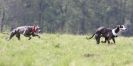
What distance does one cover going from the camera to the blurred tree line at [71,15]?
7619cm

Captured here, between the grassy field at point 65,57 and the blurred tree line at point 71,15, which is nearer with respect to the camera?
the grassy field at point 65,57

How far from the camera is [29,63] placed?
1189 cm

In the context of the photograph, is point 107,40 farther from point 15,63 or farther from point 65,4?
point 65,4

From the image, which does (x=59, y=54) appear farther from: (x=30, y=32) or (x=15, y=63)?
(x=30, y=32)

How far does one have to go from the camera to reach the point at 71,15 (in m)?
75.5

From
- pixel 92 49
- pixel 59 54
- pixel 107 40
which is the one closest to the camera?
pixel 59 54

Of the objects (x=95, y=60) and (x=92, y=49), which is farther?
(x=92, y=49)

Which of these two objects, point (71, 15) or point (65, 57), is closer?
point (65, 57)

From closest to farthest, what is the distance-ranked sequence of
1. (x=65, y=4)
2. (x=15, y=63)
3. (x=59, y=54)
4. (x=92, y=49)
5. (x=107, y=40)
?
1. (x=15, y=63)
2. (x=59, y=54)
3. (x=92, y=49)
4. (x=107, y=40)
5. (x=65, y=4)

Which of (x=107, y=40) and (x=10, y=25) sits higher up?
(x=107, y=40)

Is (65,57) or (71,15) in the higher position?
(65,57)

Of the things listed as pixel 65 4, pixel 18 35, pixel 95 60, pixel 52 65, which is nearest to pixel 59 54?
pixel 95 60

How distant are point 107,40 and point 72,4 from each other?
5624 centimetres

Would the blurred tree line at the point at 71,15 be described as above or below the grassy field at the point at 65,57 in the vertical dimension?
below
